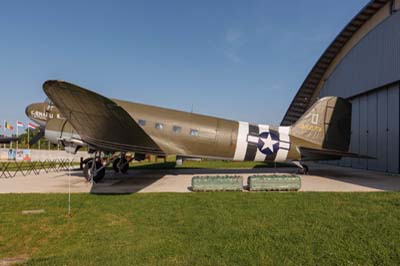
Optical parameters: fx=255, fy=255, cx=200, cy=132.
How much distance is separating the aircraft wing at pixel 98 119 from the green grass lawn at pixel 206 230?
2.82m

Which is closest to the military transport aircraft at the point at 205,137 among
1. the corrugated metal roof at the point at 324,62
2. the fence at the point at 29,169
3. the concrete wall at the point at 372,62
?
the fence at the point at 29,169

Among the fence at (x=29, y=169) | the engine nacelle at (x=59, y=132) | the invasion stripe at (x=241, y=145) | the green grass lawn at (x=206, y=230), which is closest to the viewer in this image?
the green grass lawn at (x=206, y=230)

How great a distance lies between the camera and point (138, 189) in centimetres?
1122

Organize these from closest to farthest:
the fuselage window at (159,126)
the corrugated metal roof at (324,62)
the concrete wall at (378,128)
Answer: the fuselage window at (159,126), the concrete wall at (378,128), the corrugated metal roof at (324,62)

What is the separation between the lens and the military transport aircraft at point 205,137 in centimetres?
1291

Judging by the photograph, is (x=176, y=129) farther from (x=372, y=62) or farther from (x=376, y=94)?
(x=372, y=62)

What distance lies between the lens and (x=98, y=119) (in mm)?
9453

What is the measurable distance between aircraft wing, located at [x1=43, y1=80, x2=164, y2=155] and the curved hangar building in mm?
16579

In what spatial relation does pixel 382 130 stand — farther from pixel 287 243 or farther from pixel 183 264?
pixel 183 264

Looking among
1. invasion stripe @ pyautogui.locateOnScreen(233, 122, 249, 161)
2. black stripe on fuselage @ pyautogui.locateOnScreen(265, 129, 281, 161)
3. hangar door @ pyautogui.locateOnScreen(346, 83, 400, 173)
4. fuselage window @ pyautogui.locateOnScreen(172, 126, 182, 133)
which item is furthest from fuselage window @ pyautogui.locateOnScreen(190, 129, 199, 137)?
hangar door @ pyautogui.locateOnScreen(346, 83, 400, 173)

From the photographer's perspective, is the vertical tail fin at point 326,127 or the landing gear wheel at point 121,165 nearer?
the vertical tail fin at point 326,127

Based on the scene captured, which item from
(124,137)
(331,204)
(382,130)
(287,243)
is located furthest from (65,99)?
(382,130)

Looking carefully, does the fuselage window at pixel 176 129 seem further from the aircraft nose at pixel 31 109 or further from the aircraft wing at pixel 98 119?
the aircraft nose at pixel 31 109

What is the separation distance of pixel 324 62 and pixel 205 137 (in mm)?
23873
